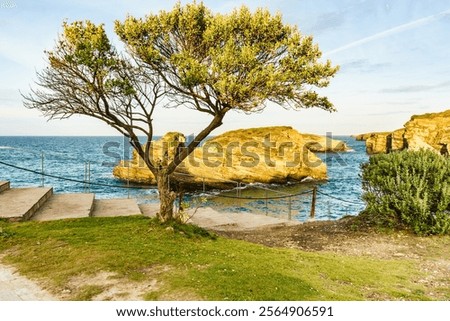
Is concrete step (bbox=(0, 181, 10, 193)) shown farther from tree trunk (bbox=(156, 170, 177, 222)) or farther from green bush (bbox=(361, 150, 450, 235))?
green bush (bbox=(361, 150, 450, 235))

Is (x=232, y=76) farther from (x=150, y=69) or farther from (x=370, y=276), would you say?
(x=370, y=276)

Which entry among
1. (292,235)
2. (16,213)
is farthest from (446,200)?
(16,213)

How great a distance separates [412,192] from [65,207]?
10.4 meters

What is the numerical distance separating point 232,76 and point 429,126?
84.0m

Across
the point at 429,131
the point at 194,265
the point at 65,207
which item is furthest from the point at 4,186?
the point at 429,131

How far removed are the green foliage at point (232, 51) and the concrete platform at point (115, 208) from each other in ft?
14.0

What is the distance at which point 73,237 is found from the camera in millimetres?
8164

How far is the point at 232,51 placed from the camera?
10484 millimetres

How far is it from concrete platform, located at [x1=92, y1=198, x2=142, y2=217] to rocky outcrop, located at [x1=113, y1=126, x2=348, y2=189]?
25177 millimetres

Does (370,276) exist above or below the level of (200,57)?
below

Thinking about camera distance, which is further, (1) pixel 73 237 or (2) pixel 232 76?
(2) pixel 232 76

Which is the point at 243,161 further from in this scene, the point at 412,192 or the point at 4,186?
the point at 412,192

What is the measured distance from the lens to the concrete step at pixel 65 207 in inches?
438

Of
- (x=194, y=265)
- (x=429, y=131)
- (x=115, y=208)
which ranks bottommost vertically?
(x=115, y=208)
